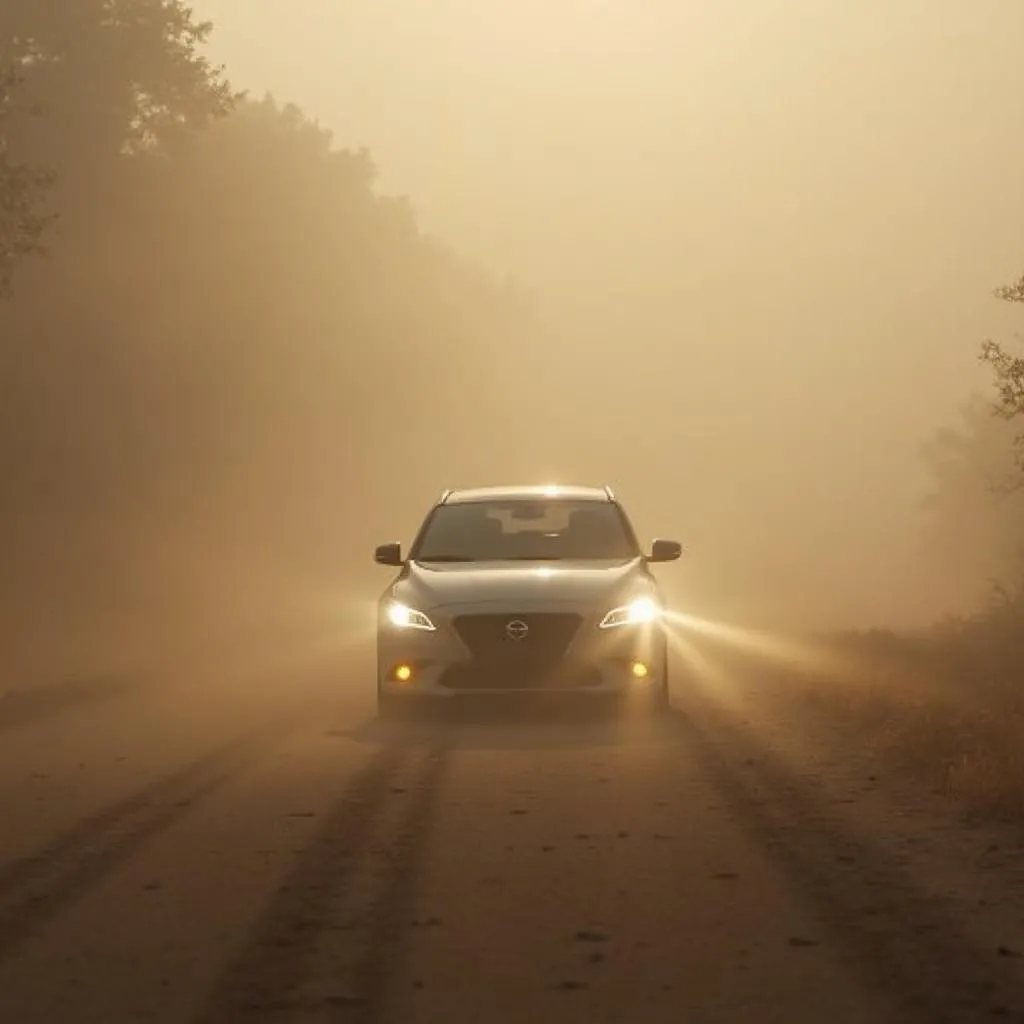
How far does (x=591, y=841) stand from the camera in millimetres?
10352

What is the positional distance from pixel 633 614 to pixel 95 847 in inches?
264

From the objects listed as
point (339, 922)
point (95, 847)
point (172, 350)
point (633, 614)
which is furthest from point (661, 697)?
point (172, 350)

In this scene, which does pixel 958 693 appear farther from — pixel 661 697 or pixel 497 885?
pixel 497 885

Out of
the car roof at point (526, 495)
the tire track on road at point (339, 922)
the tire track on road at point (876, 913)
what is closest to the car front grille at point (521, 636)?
the car roof at point (526, 495)

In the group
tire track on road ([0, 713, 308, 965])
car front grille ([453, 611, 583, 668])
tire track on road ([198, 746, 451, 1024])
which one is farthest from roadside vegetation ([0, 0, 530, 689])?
tire track on road ([198, 746, 451, 1024])

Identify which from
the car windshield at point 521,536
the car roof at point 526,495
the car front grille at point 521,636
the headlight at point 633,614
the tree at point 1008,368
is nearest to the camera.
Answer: the car front grille at point 521,636

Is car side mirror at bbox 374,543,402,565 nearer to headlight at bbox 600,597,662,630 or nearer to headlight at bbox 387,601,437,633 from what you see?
headlight at bbox 387,601,437,633

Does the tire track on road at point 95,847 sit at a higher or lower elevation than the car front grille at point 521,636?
lower

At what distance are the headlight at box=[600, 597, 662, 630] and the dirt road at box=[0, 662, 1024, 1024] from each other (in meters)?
1.35

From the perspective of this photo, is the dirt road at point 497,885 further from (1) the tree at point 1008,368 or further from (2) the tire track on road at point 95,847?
(1) the tree at point 1008,368

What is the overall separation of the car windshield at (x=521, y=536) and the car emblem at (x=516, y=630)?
162 centimetres

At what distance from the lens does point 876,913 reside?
27.6 ft

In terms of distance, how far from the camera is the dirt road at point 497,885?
7.14 m

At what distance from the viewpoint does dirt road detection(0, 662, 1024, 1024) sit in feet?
23.4
